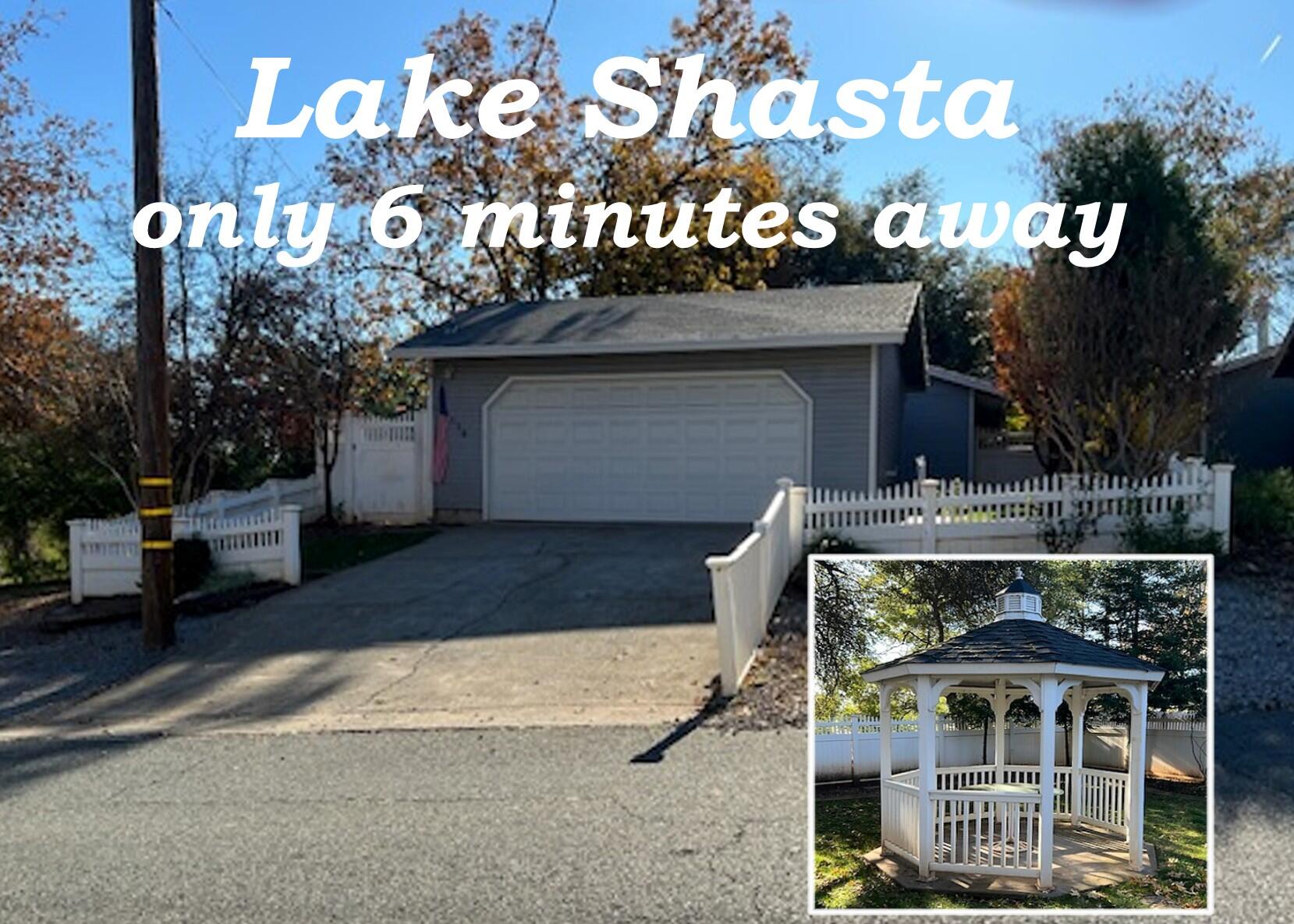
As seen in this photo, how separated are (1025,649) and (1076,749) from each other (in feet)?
0.65

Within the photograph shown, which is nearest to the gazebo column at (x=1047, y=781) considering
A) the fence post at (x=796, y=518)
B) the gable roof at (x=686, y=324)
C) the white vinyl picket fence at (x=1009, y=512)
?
the fence post at (x=796, y=518)

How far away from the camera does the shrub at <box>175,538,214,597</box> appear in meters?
11.6

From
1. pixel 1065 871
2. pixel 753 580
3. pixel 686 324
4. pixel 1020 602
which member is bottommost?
pixel 753 580

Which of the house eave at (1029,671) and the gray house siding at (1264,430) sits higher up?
the gray house siding at (1264,430)

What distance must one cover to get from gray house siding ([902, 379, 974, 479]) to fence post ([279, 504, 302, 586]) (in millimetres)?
14930

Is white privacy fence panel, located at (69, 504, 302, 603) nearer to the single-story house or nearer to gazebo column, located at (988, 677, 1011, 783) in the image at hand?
the single-story house

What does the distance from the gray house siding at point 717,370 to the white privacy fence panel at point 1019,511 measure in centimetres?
406

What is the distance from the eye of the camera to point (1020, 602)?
5.47ft

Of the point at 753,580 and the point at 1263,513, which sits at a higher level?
the point at 1263,513

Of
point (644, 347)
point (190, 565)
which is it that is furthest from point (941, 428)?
point (190, 565)

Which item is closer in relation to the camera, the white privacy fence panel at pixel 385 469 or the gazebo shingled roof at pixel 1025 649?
the gazebo shingled roof at pixel 1025 649

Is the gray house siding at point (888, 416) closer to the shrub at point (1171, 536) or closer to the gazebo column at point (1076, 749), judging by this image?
the shrub at point (1171, 536)

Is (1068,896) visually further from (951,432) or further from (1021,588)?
(951,432)

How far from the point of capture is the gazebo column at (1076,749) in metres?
1.72
